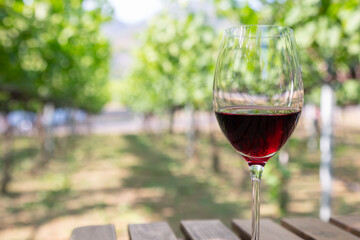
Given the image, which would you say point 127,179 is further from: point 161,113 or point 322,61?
point 161,113

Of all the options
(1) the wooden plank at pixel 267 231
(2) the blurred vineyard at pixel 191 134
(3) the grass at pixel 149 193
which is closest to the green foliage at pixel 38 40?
(2) the blurred vineyard at pixel 191 134

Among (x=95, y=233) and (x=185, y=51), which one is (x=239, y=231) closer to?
(x=95, y=233)

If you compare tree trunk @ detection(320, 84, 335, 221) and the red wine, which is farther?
tree trunk @ detection(320, 84, 335, 221)

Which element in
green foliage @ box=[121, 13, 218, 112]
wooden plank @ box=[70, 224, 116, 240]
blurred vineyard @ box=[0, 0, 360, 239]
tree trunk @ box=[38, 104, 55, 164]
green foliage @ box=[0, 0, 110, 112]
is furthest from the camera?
tree trunk @ box=[38, 104, 55, 164]

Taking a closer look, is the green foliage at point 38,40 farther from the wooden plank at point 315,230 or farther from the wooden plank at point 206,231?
the wooden plank at point 315,230

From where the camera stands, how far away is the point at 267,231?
1221 millimetres

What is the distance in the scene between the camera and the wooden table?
3.75ft

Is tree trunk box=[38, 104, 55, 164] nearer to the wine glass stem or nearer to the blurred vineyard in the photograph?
the blurred vineyard

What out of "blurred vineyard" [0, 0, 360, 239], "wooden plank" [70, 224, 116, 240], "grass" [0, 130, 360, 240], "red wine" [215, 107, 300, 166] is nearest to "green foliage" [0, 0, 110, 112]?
"blurred vineyard" [0, 0, 360, 239]

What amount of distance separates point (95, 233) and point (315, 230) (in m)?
0.71

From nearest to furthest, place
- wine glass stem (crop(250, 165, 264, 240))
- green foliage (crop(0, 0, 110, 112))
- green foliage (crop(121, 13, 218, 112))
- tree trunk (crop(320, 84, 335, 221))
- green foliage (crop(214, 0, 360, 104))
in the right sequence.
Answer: wine glass stem (crop(250, 165, 264, 240)) → green foliage (crop(214, 0, 360, 104)) → green foliage (crop(0, 0, 110, 112)) → tree trunk (crop(320, 84, 335, 221)) → green foliage (crop(121, 13, 218, 112))

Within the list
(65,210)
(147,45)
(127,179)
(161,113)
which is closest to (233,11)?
(65,210)

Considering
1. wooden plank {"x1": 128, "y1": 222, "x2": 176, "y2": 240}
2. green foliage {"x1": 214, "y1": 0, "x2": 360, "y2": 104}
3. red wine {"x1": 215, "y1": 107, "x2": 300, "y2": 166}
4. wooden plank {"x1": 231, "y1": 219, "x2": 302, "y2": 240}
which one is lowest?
wooden plank {"x1": 231, "y1": 219, "x2": 302, "y2": 240}

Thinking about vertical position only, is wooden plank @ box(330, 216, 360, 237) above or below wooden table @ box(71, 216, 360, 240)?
below
